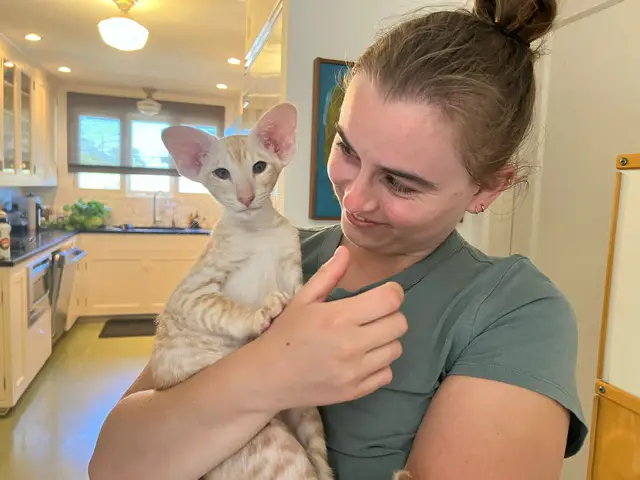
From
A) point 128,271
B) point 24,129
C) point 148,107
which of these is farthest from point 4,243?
point 148,107

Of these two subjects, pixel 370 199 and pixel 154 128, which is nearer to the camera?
pixel 370 199

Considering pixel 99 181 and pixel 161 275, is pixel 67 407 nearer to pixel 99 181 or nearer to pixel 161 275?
pixel 161 275

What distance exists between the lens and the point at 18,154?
426 centimetres

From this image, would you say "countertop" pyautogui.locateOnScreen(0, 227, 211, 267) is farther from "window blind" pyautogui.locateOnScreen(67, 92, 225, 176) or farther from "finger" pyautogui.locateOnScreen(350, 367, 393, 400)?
"finger" pyautogui.locateOnScreen(350, 367, 393, 400)

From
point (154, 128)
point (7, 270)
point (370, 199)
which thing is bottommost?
point (7, 270)

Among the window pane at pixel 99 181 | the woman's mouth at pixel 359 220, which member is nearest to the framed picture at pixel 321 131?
the woman's mouth at pixel 359 220

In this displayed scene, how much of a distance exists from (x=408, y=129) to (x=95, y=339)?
4692 millimetres

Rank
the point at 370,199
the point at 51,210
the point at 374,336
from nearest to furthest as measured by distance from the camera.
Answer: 1. the point at 374,336
2. the point at 370,199
3. the point at 51,210

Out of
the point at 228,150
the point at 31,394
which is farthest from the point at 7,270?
the point at 228,150

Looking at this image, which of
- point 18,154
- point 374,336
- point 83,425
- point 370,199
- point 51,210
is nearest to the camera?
point 374,336

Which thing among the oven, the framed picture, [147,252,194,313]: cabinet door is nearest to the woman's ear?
the framed picture

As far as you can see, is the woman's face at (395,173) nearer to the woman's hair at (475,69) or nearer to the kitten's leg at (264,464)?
the woman's hair at (475,69)

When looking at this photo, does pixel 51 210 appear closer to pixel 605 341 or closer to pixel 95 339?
pixel 95 339

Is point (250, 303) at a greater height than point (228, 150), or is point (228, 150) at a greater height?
point (228, 150)
